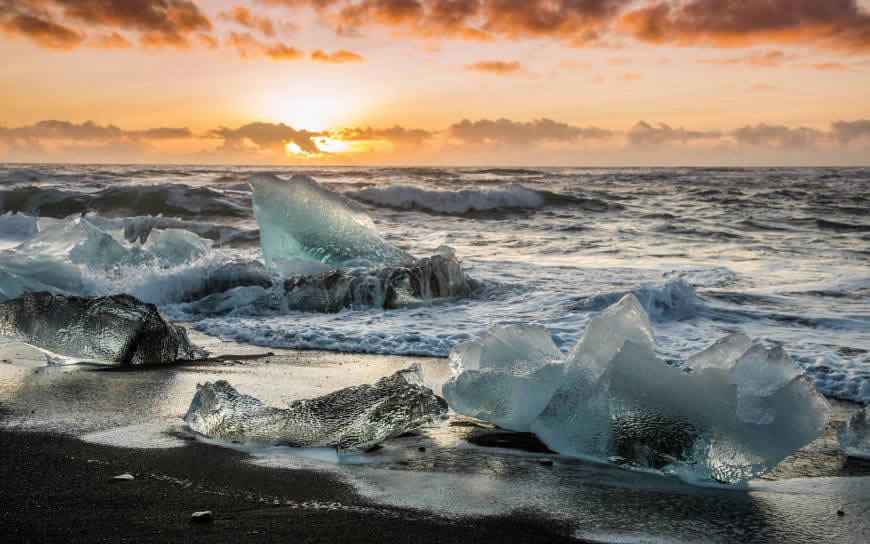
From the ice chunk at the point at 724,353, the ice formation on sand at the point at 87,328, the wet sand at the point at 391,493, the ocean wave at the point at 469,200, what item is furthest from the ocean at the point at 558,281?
the ocean wave at the point at 469,200

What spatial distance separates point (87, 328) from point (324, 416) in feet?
5.53

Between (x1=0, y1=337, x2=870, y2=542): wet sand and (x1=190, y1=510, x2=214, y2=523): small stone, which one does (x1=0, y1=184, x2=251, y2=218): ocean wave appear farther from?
(x1=190, y1=510, x2=214, y2=523): small stone

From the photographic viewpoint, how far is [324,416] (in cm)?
219

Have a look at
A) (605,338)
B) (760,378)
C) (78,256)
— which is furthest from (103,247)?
(760,378)

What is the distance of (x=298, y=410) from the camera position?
222 centimetres

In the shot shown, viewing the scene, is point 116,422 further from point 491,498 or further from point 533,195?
point 533,195

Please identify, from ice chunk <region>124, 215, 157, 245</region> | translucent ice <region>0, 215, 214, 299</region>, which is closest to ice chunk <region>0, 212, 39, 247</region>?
ice chunk <region>124, 215, 157, 245</region>

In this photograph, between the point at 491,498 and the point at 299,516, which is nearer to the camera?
the point at 299,516

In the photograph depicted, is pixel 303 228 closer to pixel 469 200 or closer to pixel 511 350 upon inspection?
pixel 511 350

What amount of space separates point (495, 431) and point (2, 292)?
3.95 meters

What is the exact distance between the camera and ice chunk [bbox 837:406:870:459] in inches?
83.0

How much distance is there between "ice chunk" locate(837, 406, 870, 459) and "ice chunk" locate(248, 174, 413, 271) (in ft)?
14.6

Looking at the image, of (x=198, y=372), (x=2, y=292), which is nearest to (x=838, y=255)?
(x=198, y=372)

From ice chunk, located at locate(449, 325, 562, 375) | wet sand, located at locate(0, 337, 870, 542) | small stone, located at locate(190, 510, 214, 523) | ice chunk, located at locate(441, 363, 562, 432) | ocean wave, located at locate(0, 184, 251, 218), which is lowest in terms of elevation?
wet sand, located at locate(0, 337, 870, 542)
